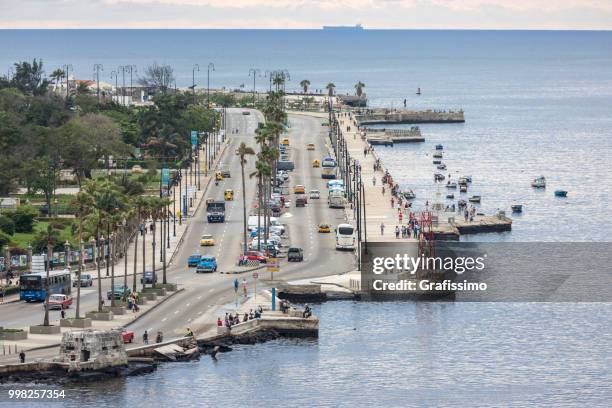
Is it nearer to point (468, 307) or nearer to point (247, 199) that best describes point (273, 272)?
point (468, 307)

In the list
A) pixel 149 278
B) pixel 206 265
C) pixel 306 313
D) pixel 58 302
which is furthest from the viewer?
pixel 206 265

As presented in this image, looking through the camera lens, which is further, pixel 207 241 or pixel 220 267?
pixel 207 241

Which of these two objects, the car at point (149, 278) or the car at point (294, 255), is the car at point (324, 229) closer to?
the car at point (294, 255)

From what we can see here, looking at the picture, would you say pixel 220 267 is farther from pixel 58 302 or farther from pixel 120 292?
pixel 58 302

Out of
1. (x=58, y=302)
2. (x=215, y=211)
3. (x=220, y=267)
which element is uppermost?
(x=215, y=211)

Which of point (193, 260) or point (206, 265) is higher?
point (193, 260)

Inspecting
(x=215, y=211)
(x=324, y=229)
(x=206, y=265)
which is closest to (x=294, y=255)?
(x=206, y=265)

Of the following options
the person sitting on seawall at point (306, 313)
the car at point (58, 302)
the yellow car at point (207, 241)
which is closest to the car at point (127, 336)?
the car at point (58, 302)
